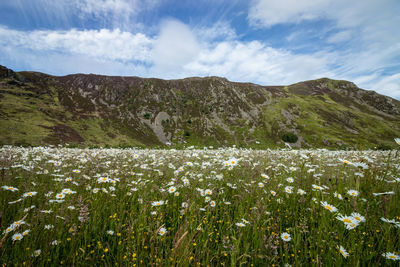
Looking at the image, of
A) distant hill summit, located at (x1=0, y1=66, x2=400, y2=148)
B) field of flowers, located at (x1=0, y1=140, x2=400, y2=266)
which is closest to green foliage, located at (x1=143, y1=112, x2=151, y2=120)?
distant hill summit, located at (x1=0, y1=66, x2=400, y2=148)

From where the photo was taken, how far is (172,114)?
102m

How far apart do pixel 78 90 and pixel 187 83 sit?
68.0 m

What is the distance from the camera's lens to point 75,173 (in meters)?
5.07

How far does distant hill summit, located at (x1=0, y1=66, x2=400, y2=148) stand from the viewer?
2608 inches

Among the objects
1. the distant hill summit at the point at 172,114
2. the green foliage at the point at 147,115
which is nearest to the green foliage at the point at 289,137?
the distant hill summit at the point at 172,114

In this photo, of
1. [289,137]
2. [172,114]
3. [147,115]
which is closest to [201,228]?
[289,137]

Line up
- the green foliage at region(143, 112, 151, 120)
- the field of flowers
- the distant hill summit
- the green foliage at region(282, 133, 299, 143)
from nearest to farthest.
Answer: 1. the field of flowers
2. the distant hill summit
3. the green foliage at region(282, 133, 299, 143)
4. the green foliage at region(143, 112, 151, 120)

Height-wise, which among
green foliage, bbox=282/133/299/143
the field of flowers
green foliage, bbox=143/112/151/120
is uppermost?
green foliage, bbox=143/112/151/120

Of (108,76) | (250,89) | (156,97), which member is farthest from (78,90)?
(250,89)

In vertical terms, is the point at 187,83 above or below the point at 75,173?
above

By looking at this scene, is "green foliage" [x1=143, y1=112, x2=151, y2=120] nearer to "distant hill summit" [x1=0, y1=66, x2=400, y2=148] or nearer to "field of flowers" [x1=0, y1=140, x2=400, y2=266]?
"distant hill summit" [x1=0, y1=66, x2=400, y2=148]

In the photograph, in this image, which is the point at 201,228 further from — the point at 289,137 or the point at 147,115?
the point at 147,115

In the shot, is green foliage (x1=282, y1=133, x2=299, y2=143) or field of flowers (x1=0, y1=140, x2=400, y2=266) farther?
green foliage (x1=282, y1=133, x2=299, y2=143)

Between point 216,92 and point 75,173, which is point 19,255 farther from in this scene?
point 216,92
